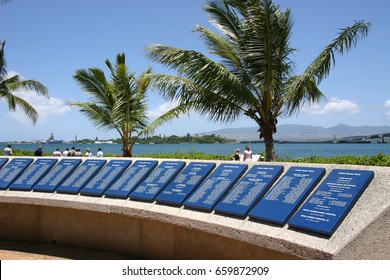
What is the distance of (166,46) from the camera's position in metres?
9.60

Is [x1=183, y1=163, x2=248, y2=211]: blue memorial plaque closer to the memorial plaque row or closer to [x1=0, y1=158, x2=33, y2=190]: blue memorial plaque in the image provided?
the memorial plaque row

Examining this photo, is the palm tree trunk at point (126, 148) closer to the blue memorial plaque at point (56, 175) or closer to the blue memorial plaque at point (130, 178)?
the blue memorial plaque at point (56, 175)

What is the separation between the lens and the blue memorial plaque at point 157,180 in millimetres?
5328

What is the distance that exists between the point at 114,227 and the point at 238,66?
5789 mm

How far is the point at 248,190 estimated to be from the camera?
14.8ft

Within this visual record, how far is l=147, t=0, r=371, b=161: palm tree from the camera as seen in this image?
934 cm

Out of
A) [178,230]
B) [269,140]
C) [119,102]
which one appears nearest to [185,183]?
[178,230]

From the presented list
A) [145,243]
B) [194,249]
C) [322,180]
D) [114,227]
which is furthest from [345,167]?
[114,227]

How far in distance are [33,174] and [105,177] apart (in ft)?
5.46

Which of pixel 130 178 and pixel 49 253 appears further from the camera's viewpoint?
pixel 49 253

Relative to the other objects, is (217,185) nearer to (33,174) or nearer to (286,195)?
(286,195)

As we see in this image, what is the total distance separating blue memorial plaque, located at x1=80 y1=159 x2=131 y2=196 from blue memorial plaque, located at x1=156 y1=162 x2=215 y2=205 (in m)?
1.13

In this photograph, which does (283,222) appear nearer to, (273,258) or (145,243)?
(273,258)

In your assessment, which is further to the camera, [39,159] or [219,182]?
[39,159]
